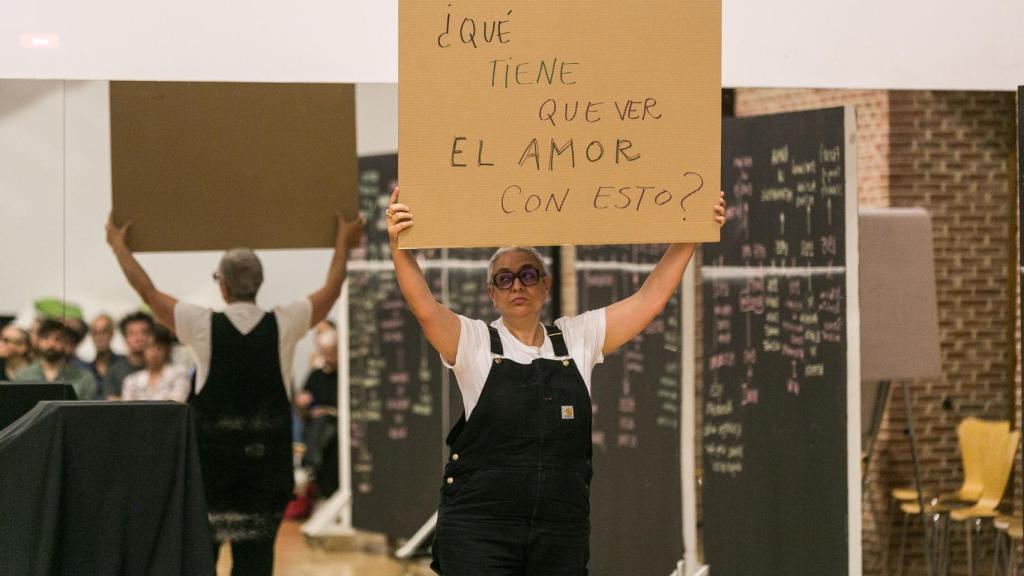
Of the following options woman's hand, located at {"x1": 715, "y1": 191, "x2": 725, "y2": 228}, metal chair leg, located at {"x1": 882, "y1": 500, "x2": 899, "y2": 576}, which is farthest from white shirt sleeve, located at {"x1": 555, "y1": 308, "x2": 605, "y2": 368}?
metal chair leg, located at {"x1": 882, "y1": 500, "x2": 899, "y2": 576}

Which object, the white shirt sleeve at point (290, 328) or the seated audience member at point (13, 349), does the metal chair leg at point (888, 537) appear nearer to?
the white shirt sleeve at point (290, 328)

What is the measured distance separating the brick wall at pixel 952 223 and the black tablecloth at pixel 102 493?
5032 mm

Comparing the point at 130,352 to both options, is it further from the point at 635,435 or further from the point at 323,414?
the point at 635,435

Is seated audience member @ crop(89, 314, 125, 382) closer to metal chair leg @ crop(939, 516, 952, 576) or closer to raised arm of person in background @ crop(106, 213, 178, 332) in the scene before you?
raised arm of person in background @ crop(106, 213, 178, 332)

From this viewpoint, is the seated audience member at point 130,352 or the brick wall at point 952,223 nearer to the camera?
the seated audience member at point 130,352

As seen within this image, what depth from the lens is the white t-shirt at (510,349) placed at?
3.03m

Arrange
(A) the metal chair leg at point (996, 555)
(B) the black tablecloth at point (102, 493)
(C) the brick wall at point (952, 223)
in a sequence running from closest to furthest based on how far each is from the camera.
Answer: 1. (B) the black tablecloth at point (102, 493)
2. (A) the metal chair leg at point (996, 555)
3. (C) the brick wall at point (952, 223)

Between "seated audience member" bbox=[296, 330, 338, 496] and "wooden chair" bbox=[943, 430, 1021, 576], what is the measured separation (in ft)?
10.3

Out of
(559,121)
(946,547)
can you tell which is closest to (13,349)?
(559,121)

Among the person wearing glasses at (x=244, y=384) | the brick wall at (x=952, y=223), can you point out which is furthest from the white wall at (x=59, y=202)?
the brick wall at (x=952, y=223)

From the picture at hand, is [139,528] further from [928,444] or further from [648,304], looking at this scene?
[928,444]

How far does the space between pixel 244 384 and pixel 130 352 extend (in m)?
0.40

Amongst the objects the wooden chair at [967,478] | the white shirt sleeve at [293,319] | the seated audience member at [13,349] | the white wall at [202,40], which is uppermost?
the white wall at [202,40]

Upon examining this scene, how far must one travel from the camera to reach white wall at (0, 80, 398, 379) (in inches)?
170
